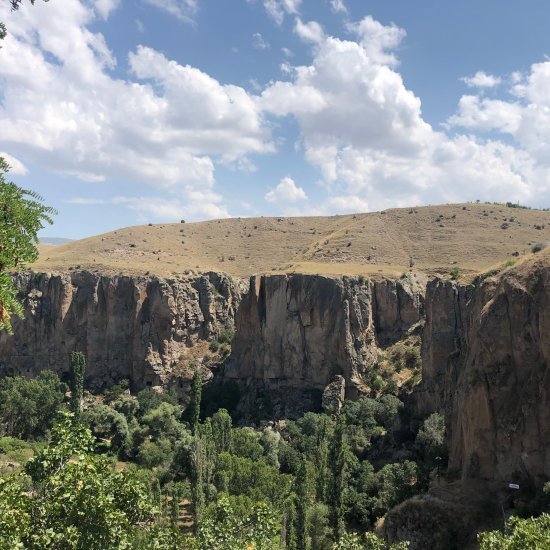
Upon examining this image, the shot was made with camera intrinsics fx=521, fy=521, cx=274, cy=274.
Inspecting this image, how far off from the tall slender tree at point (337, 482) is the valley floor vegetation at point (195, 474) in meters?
0.08

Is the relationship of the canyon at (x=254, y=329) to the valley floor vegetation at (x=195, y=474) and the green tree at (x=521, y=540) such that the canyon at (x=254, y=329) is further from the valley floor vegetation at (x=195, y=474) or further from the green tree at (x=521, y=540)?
the green tree at (x=521, y=540)

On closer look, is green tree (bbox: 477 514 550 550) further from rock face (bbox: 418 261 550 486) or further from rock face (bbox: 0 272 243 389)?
rock face (bbox: 0 272 243 389)

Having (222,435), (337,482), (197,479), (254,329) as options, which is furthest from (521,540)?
(254,329)

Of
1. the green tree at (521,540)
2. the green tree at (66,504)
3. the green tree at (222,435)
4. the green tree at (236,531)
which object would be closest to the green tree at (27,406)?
the green tree at (222,435)

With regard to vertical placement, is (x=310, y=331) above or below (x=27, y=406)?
above

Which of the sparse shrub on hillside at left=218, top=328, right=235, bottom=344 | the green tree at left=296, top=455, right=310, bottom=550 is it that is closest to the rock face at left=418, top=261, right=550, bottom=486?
the green tree at left=296, top=455, right=310, bottom=550

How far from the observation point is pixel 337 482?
36.8 meters

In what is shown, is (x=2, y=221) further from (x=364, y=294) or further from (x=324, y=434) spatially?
(x=364, y=294)

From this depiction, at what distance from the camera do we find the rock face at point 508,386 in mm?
27297

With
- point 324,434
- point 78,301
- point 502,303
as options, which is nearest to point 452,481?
point 502,303

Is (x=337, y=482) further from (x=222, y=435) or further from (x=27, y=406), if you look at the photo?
(x=27, y=406)

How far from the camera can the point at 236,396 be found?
67875mm

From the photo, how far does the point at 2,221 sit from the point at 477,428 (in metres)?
28.4

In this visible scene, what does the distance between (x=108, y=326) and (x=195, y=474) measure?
3810 cm
